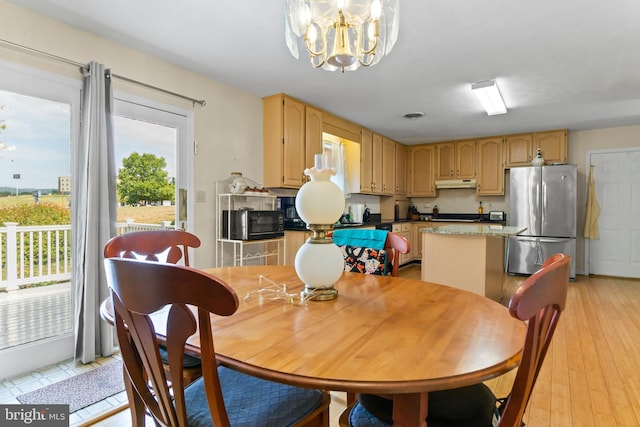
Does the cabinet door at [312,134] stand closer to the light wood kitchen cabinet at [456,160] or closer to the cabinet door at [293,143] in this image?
the cabinet door at [293,143]

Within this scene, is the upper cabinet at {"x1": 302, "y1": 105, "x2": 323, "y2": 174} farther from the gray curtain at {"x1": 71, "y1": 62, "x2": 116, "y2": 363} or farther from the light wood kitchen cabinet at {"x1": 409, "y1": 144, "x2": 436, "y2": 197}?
the light wood kitchen cabinet at {"x1": 409, "y1": 144, "x2": 436, "y2": 197}

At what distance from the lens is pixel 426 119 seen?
4.66 meters

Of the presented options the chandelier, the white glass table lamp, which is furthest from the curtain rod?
the white glass table lamp

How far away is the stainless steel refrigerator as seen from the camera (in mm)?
4914

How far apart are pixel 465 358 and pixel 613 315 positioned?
3.75m

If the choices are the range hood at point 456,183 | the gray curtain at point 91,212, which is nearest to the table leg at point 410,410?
the gray curtain at point 91,212

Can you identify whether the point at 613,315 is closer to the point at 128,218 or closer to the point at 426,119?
the point at 426,119

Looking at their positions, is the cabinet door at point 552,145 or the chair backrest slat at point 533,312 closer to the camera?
the chair backrest slat at point 533,312

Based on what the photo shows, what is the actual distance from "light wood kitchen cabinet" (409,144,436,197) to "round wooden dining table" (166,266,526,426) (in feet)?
17.8

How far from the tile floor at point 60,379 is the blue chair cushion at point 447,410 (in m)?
1.54

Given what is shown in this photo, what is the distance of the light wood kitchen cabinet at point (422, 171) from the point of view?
643cm

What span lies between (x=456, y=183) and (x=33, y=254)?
19.4 feet

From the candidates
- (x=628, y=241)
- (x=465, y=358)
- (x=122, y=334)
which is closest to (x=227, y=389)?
(x=122, y=334)
